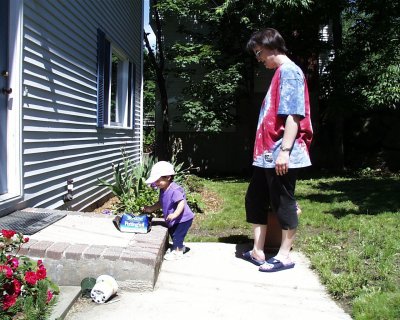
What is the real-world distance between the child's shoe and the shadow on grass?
122 inches

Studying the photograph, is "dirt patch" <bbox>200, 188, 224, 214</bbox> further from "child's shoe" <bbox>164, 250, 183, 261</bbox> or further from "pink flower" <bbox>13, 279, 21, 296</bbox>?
"pink flower" <bbox>13, 279, 21, 296</bbox>

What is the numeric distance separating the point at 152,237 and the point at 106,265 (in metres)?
0.65

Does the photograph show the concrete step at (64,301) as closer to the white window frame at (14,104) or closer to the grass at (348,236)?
the white window frame at (14,104)

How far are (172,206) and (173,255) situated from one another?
41 cm

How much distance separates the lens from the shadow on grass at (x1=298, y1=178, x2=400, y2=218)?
6.85 metres

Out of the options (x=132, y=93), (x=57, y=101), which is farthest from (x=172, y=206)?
(x=132, y=93)

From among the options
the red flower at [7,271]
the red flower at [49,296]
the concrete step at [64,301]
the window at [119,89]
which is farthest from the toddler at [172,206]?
the window at [119,89]

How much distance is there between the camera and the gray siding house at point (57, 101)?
13.3 ft

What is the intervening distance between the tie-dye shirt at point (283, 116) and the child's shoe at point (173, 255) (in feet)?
3.44

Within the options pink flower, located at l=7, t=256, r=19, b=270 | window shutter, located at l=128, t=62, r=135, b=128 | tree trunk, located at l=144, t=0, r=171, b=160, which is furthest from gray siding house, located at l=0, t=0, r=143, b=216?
tree trunk, located at l=144, t=0, r=171, b=160

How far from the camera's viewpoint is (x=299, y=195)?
28.8 feet

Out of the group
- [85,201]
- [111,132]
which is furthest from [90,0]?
[85,201]

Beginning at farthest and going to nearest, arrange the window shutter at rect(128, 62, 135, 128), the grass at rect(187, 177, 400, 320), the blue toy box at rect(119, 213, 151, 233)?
the window shutter at rect(128, 62, 135, 128) < the blue toy box at rect(119, 213, 151, 233) < the grass at rect(187, 177, 400, 320)

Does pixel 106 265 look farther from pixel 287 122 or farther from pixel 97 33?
pixel 97 33
